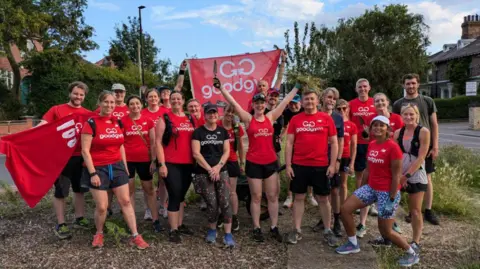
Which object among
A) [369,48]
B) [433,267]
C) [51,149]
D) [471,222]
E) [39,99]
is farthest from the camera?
[369,48]

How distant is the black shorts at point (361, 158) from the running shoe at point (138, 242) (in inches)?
127

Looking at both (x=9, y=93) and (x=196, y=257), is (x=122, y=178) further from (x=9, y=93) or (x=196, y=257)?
(x=9, y=93)

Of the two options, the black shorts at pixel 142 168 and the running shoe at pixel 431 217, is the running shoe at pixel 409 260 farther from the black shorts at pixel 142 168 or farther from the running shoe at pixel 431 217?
the black shorts at pixel 142 168

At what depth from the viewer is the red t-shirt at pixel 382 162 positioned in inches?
159

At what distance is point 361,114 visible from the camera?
18.7ft

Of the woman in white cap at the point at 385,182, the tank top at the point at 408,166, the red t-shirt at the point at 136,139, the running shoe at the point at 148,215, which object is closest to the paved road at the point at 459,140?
the running shoe at the point at 148,215

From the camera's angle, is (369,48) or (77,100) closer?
(77,100)

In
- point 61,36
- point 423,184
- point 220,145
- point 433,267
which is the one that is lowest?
point 433,267

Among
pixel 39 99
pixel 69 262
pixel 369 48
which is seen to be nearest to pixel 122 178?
pixel 69 262

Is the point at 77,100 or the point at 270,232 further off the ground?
the point at 77,100

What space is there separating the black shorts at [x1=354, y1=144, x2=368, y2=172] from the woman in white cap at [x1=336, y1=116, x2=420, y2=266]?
1.39m

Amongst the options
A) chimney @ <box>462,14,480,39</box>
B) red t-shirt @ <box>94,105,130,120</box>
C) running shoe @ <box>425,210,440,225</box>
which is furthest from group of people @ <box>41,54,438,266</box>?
chimney @ <box>462,14,480,39</box>

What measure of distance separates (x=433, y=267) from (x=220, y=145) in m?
2.78

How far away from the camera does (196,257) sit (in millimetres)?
4461
